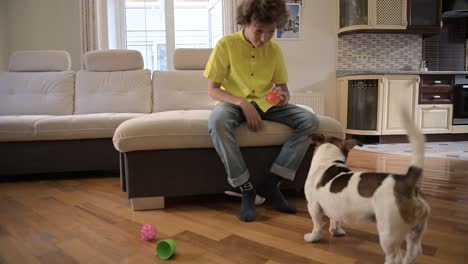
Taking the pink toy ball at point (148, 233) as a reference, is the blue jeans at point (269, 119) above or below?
above

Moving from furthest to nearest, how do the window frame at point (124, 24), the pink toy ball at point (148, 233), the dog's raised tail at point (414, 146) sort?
the window frame at point (124, 24), the pink toy ball at point (148, 233), the dog's raised tail at point (414, 146)

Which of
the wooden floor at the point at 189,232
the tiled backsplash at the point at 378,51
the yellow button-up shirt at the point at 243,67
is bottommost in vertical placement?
the wooden floor at the point at 189,232

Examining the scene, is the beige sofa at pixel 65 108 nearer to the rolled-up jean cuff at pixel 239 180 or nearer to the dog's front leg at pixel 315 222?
the rolled-up jean cuff at pixel 239 180

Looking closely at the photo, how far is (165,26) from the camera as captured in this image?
158 inches

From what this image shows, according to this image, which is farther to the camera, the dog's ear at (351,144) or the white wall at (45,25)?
the white wall at (45,25)

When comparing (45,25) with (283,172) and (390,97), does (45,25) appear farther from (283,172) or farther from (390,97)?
(390,97)

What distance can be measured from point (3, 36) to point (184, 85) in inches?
101

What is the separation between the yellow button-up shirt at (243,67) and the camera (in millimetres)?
1461

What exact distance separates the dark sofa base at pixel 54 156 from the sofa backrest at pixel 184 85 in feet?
A: 2.11

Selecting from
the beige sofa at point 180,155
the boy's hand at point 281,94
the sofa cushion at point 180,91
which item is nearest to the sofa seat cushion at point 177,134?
the beige sofa at point 180,155

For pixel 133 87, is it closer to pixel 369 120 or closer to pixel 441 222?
pixel 441 222

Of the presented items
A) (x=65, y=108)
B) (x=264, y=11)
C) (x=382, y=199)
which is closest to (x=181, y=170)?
(x=264, y=11)

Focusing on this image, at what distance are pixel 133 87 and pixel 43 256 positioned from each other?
181cm

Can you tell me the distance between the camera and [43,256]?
1017 millimetres
